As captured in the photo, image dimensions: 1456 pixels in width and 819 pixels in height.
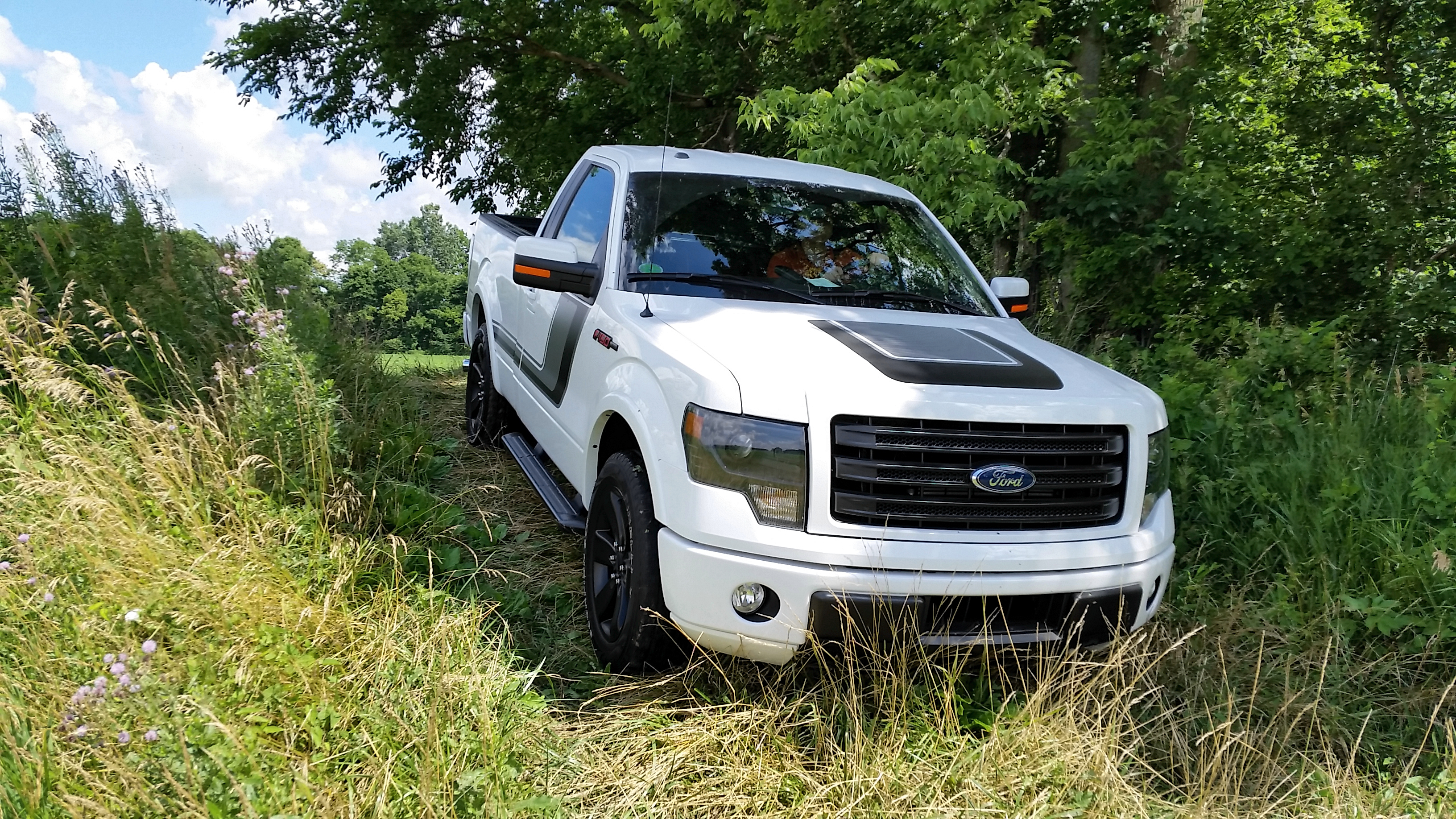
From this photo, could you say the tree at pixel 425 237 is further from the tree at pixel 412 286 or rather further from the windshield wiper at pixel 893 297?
the windshield wiper at pixel 893 297

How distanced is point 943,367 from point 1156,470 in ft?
2.69

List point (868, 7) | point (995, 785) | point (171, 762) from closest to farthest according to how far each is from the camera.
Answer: point (171, 762) < point (995, 785) < point (868, 7)

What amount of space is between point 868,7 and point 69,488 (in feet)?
28.8

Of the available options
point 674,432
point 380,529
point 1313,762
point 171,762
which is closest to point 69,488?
point 380,529

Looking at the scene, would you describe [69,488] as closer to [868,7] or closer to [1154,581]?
[1154,581]

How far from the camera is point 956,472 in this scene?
8.63ft

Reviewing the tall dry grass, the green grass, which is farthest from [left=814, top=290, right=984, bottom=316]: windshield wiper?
the green grass

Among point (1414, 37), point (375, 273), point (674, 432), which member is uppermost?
point (1414, 37)

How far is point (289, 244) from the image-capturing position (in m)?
6.62

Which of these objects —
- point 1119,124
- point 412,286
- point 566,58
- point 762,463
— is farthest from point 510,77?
point 412,286

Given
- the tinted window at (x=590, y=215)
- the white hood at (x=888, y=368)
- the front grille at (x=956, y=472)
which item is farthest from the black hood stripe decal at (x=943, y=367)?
the tinted window at (x=590, y=215)

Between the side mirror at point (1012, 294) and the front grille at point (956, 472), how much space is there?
1.37 metres

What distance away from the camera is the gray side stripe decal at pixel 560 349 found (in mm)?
3814

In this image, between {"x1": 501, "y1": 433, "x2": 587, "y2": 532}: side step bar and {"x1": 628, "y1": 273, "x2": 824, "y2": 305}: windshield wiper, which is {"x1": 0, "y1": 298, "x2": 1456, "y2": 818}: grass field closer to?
{"x1": 501, "y1": 433, "x2": 587, "y2": 532}: side step bar
